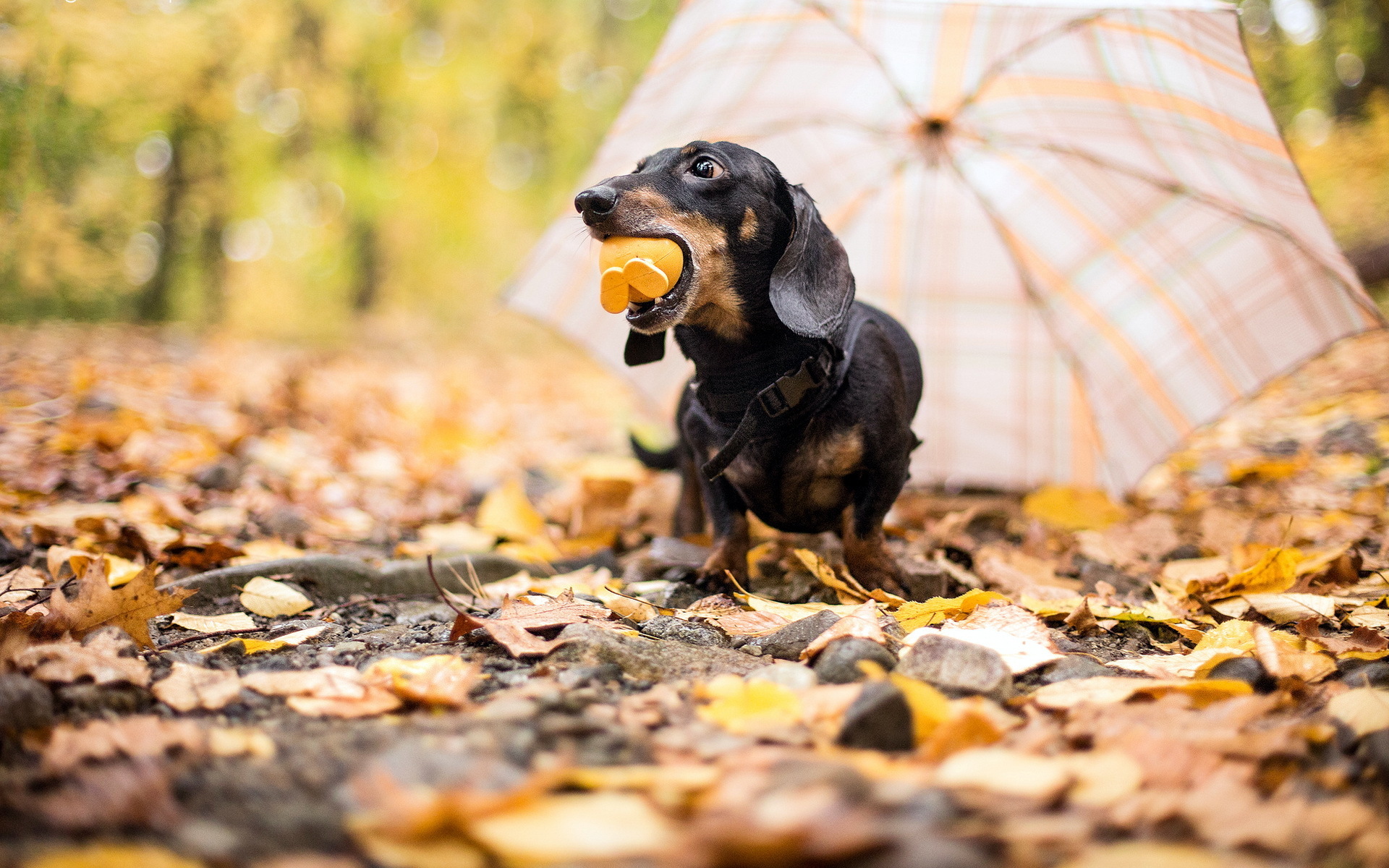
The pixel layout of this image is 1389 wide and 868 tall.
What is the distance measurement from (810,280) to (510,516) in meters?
1.59

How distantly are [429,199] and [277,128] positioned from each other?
7.42ft

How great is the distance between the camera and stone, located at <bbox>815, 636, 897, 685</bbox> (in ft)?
4.82

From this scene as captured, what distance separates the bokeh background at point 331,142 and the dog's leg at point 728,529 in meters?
3.31

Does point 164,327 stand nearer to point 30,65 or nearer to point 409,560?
point 30,65

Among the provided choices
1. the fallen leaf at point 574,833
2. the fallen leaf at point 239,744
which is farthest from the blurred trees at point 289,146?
the fallen leaf at point 574,833

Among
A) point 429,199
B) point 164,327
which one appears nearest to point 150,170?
point 164,327

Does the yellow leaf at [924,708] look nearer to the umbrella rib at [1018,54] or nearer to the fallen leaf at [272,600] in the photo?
the fallen leaf at [272,600]

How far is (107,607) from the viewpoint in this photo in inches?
65.4

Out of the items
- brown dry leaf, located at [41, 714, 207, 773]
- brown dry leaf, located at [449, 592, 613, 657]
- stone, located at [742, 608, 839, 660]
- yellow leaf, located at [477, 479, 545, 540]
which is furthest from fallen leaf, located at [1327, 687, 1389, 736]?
yellow leaf, located at [477, 479, 545, 540]

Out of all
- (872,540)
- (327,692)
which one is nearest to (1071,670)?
(872,540)

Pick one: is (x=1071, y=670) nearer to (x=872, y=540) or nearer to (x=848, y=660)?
(x=848, y=660)

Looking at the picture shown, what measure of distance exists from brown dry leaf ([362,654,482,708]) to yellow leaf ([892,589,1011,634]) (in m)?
0.90

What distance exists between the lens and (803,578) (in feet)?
8.08

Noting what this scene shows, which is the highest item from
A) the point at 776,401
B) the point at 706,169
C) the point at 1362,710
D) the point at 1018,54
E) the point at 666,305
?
the point at 1018,54
